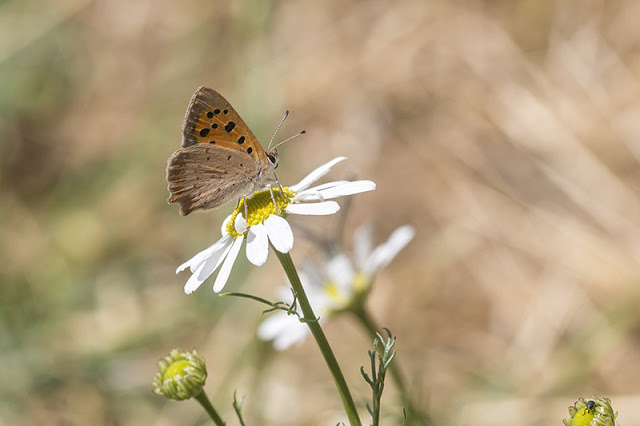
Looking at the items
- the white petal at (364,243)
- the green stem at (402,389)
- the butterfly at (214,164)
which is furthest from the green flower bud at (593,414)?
the white petal at (364,243)

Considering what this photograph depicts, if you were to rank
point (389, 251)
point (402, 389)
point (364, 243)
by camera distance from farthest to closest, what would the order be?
point (364, 243)
point (389, 251)
point (402, 389)

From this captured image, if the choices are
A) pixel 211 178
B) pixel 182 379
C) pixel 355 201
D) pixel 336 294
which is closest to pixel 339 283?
pixel 336 294

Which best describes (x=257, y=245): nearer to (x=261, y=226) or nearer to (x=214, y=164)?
(x=261, y=226)

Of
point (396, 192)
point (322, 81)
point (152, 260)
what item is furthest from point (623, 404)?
point (322, 81)

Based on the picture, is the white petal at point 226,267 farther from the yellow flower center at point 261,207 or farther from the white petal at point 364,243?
the white petal at point 364,243

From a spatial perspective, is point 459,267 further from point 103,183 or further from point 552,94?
point 103,183

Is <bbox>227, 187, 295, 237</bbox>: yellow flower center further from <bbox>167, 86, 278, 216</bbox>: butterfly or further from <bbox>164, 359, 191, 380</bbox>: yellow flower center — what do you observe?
<bbox>164, 359, 191, 380</bbox>: yellow flower center
